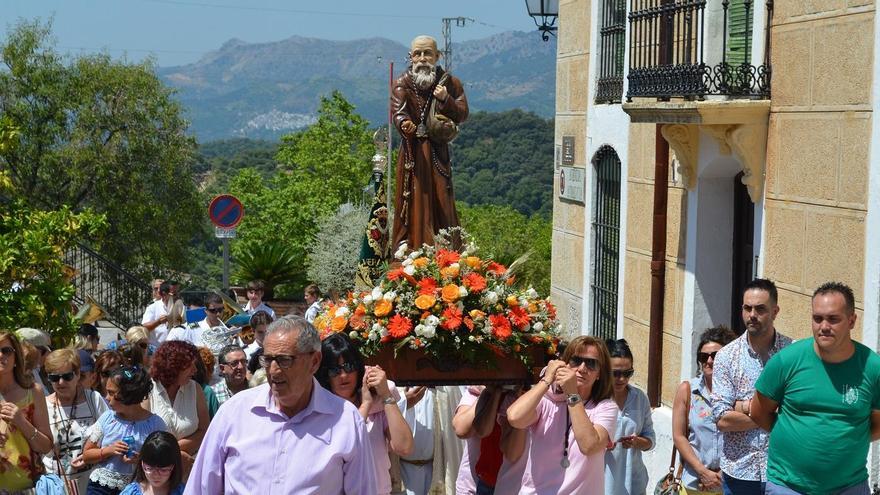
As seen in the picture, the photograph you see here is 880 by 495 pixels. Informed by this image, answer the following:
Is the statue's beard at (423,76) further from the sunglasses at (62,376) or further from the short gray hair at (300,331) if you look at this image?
the short gray hair at (300,331)

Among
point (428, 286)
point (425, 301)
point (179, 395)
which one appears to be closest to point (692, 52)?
point (428, 286)

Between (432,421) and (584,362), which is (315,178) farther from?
(584,362)

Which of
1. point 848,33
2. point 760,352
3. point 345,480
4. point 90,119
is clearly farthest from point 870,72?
point 90,119

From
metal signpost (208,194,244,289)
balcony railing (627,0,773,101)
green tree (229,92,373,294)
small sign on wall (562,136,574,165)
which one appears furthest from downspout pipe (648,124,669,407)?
green tree (229,92,373,294)

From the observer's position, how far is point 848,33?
10.2 metres

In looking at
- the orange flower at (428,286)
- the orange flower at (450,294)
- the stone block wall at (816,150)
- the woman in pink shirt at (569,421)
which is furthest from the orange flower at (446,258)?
the stone block wall at (816,150)

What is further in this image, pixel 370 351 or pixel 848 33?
pixel 848 33

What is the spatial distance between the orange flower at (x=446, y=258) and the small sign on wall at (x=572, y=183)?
27.0ft

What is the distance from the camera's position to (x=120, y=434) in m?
8.10

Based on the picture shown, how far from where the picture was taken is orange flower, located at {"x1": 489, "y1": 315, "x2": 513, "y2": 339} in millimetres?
7785

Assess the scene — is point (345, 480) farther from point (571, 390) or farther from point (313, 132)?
point (313, 132)

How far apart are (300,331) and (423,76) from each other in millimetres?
6526

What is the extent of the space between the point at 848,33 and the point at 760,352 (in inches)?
143

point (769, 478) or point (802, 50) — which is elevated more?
point (802, 50)
